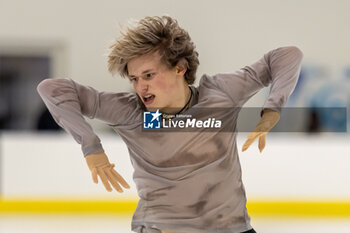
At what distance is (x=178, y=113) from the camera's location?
1553 mm

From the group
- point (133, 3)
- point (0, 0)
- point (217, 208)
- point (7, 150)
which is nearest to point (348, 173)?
point (133, 3)

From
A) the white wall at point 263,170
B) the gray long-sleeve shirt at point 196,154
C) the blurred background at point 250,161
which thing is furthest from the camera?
the white wall at point 263,170

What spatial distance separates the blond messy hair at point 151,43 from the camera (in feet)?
4.81

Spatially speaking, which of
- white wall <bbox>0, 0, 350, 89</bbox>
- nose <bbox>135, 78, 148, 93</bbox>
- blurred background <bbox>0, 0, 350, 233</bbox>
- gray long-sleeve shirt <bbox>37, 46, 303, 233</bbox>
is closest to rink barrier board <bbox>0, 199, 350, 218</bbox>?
→ blurred background <bbox>0, 0, 350, 233</bbox>

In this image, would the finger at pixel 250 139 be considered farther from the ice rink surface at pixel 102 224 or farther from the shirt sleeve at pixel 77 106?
the ice rink surface at pixel 102 224

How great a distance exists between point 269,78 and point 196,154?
30 cm

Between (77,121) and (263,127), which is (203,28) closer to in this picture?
(263,127)

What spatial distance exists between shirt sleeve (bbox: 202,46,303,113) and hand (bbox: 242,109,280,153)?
18mm

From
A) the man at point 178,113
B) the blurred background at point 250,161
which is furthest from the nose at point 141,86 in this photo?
the blurred background at point 250,161

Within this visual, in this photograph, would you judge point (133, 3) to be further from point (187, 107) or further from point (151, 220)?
point (151, 220)

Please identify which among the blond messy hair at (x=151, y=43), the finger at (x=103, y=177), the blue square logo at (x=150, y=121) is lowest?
the finger at (x=103, y=177)

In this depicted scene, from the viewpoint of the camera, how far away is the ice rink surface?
2775 mm

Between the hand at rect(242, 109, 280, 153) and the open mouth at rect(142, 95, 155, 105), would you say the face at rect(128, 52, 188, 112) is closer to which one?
the open mouth at rect(142, 95, 155, 105)

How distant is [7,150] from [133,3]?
1211 millimetres
